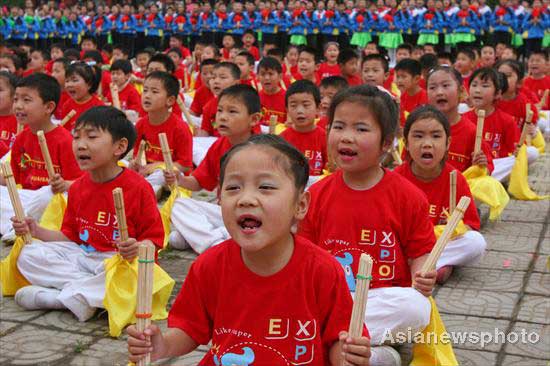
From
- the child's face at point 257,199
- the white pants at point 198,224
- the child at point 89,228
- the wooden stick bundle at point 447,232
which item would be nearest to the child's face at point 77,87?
the white pants at point 198,224

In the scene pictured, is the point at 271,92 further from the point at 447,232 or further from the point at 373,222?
the point at 447,232

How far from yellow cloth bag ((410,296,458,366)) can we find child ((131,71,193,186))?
10.2 feet

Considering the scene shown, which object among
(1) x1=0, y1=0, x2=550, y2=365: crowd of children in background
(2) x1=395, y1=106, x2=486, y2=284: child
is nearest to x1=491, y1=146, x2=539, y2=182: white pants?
(1) x1=0, y1=0, x2=550, y2=365: crowd of children in background

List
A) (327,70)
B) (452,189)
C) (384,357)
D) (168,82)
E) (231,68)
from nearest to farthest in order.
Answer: (384,357)
(452,189)
(168,82)
(231,68)
(327,70)

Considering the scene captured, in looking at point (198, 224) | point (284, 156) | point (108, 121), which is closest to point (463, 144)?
point (198, 224)

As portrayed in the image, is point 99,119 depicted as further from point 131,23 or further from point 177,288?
point 131,23

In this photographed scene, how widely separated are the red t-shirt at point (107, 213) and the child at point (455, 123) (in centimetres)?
252

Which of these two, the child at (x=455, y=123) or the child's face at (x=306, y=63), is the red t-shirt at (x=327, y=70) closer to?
the child's face at (x=306, y=63)

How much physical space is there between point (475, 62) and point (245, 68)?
3.46 metres

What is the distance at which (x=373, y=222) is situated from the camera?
128 inches

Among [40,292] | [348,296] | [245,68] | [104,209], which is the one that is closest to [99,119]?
[104,209]

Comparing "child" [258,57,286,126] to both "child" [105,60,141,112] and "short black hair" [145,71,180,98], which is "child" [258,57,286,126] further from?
"child" [105,60,141,112]

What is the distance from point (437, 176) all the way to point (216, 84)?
3.66 metres

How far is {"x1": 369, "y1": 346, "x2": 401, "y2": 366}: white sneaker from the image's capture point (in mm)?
3271
